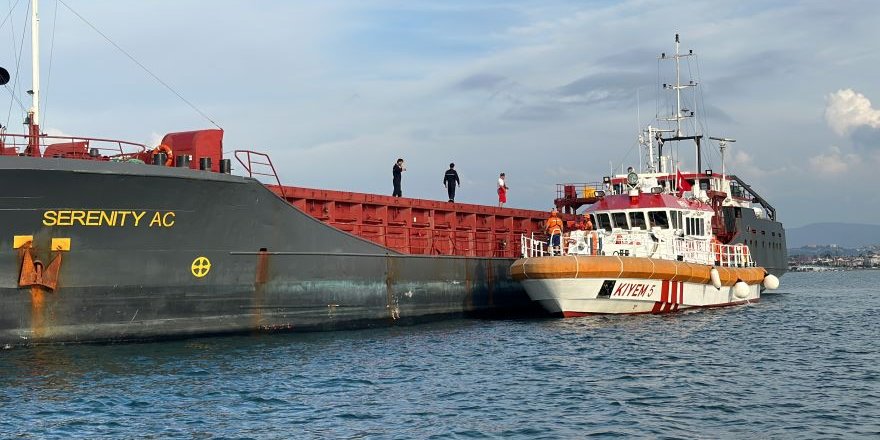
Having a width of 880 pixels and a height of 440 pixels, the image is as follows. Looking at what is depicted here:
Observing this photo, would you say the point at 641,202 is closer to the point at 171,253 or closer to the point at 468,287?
the point at 468,287

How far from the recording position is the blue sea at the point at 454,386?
12.7 metres

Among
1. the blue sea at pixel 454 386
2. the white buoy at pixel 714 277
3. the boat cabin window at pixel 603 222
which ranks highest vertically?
the boat cabin window at pixel 603 222

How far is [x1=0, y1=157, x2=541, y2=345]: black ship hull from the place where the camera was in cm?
1848

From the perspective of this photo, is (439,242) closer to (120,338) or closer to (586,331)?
(586,331)

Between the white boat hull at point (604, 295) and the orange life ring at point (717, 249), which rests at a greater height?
the orange life ring at point (717, 249)

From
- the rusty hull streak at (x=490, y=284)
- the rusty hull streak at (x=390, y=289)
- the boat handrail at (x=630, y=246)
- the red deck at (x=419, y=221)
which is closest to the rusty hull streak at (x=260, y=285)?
the red deck at (x=419, y=221)

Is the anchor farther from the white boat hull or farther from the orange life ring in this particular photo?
the orange life ring

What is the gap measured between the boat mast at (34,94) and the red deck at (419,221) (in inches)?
237

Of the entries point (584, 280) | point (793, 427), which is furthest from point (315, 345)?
point (793, 427)

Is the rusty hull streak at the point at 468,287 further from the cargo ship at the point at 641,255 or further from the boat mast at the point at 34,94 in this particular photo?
the boat mast at the point at 34,94

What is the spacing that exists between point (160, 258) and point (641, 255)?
47.6ft

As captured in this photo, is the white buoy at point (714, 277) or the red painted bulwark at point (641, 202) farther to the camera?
the red painted bulwark at point (641, 202)

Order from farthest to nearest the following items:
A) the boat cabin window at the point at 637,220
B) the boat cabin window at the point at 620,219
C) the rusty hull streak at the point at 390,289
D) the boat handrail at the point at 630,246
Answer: the boat cabin window at the point at 620,219 → the boat cabin window at the point at 637,220 → the boat handrail at the point at 630,246 → the rusty hull streak at the point at 390,289

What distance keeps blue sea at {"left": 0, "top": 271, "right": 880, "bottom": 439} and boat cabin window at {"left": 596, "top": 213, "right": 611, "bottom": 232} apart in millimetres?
7676
